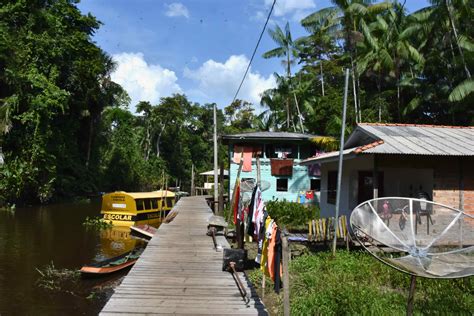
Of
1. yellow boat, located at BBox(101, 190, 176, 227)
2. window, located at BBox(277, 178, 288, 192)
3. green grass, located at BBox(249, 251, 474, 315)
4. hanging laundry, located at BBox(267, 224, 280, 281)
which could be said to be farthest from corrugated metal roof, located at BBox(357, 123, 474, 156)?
window, located at BBox(277, 178, 288, 192)

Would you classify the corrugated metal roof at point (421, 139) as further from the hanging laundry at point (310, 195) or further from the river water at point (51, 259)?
the hanging laundry at point (310, 195)

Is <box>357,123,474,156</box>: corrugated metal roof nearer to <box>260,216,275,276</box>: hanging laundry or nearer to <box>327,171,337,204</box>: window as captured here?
<box>327,171,337,204</box>: window

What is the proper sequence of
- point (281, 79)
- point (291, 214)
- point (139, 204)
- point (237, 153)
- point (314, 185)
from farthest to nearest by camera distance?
point (281, 79), point (314, 185), point (237, 153), point (139, 204), point (291, 214)

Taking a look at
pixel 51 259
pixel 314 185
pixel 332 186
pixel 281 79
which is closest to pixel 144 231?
pixel 51 259

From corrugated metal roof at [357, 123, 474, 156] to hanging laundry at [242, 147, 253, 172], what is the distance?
12.8 m

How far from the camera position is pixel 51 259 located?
1515 centimetres

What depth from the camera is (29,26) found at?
31.0m

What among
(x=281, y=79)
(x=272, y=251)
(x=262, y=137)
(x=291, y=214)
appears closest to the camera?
(x=272, y=251)

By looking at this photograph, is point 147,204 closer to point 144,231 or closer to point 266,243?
point 144,231

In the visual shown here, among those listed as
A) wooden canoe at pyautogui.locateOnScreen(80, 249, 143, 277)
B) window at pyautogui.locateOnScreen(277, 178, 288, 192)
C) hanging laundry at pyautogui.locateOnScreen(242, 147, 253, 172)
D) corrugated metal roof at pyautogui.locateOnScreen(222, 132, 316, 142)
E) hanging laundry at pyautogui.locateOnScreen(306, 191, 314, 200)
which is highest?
corrugated metal roof at pyautogui.locateOnScreen(222, 132, 316, 142)

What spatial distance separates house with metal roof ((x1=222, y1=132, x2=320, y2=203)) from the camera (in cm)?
2741

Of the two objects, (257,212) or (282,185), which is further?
(282,185)

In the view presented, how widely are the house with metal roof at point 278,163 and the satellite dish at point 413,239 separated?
20584 millimetres

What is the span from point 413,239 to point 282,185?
22.5m
